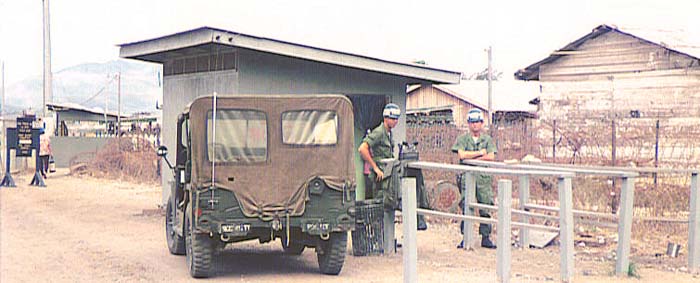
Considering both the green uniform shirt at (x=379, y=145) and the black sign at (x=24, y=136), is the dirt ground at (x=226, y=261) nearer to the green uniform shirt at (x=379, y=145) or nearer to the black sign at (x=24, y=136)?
the green uniform shirt at (x=379, y=145)

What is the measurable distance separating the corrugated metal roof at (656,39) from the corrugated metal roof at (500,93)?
6.31 meters

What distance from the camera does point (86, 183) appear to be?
26391 millimetres

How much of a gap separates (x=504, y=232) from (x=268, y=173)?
2633 mm

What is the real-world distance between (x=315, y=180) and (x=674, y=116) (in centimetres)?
1613

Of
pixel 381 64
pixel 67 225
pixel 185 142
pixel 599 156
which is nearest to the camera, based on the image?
pixel 185 142

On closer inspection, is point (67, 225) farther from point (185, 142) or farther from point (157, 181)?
point (157, 181)

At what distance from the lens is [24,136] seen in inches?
1048

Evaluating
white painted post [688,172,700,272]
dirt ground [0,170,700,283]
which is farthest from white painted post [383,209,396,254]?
white painted post [688,172,700,272]

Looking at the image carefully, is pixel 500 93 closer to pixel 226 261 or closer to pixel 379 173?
pixel 379 173

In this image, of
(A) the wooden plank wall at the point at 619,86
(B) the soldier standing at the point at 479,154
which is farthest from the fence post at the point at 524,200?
(A) the wooden plank wall at the point at 619,86

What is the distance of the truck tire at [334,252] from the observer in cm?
1045

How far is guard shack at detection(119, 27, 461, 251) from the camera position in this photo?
13703 mm

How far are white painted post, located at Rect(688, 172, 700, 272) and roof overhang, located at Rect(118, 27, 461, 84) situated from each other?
5042 mm

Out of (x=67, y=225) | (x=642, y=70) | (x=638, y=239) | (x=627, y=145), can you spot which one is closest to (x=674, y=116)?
(x=642, y=70)
